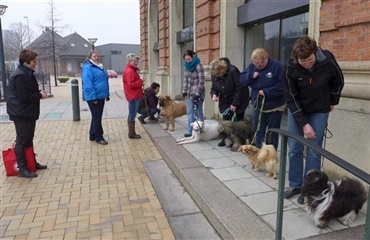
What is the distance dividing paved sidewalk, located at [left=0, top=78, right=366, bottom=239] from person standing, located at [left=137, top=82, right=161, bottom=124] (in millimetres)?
2079

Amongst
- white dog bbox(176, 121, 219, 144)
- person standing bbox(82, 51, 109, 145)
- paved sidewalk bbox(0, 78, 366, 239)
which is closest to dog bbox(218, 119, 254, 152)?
paved sidewalk bbox(0, 78, 366, 239)

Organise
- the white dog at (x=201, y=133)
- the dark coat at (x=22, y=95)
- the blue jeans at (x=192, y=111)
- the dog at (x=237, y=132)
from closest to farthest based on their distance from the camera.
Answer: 1. the dark coat at (x=22, y=95)
2. the dog at (x=237, y=132)
3. the white dog at (x=201, y=133)
4. the blue jeans at (x=192, y=111)

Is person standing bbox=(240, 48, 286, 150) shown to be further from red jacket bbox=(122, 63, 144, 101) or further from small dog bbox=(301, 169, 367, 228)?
red jacket bbox=(122, 63, 144, 101)

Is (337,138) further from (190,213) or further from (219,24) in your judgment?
(219,24)

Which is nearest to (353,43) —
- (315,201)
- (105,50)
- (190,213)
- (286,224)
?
(315,201)

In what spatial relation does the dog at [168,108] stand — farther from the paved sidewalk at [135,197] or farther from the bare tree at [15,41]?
the bare tree at [15,41]

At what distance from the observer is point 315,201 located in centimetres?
316

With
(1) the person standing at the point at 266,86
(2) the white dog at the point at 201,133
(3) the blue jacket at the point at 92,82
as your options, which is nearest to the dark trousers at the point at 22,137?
(3) the blue jacket at the point at 92,82

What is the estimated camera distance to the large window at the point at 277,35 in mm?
6336

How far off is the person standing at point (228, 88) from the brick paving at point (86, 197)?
168cm

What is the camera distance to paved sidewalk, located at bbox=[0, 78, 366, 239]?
3389 mm

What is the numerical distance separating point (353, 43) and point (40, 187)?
469 cm

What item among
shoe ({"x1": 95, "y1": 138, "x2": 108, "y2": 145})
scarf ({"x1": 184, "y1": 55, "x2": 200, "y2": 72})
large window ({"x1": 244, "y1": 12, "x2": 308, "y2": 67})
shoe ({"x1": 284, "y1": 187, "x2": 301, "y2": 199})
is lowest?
shoe ({"x1": 95, "y1": 138, "x2": 108, "y2": 145})

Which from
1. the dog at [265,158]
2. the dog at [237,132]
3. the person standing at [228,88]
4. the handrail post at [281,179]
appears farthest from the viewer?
the dog at [237,132]
